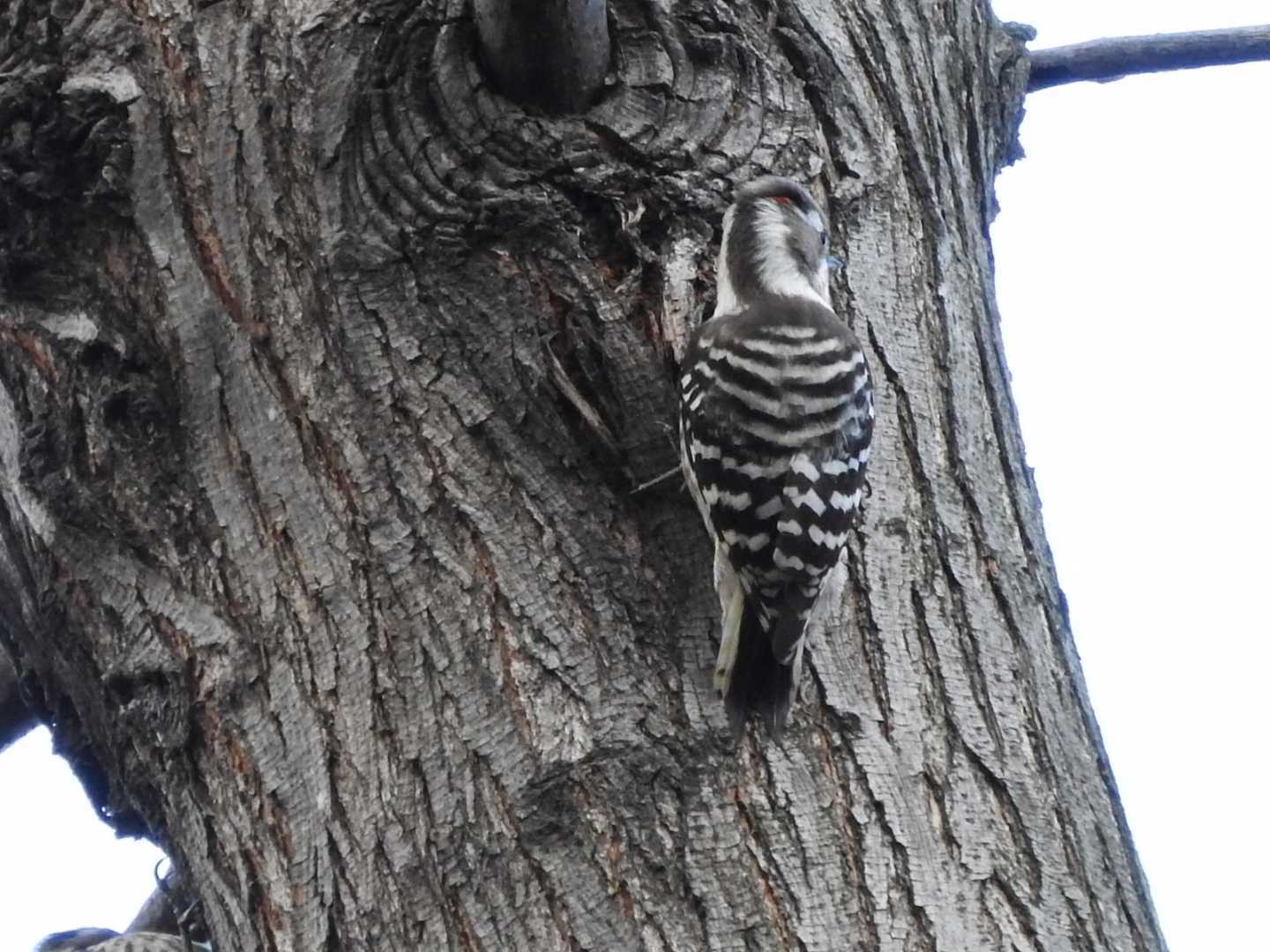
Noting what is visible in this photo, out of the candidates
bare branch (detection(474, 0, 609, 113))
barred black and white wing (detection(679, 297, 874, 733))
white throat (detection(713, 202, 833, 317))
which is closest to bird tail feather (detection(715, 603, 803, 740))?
barred black and white wing (detection(679, 297, 874, 733))

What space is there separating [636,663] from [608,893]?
1.15ft

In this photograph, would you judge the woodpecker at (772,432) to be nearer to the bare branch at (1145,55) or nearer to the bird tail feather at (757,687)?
the bird tail feather at (757,687)

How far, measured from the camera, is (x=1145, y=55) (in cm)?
342

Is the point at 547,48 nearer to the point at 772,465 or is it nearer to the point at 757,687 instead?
the point at 772,465

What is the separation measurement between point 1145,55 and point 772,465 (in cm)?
126

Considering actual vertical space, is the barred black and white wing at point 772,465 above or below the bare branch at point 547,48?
below

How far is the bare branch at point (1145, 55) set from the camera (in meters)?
3.38

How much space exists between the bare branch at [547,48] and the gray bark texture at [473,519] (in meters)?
0.05

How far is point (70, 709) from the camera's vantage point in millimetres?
2742

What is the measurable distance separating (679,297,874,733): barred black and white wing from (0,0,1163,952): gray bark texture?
71mm

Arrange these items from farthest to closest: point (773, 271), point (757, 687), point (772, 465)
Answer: point (773, 271)
point (772, 465)
point (757, 687)

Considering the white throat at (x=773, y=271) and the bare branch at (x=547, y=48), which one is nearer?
the bare branch at (x=547, y=48)

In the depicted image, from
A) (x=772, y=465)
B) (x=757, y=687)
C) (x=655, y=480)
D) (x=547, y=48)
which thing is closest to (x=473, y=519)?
(x=655, y=480)

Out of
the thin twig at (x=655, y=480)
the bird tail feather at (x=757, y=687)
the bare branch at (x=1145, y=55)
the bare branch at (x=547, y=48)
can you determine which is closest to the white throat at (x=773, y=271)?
the bare branch at (x=547, y=48)
